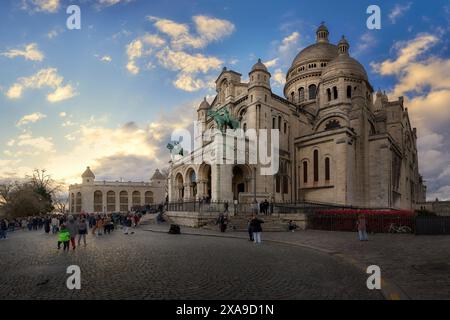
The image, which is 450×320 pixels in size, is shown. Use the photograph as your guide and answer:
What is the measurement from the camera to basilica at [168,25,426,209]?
3572 cm

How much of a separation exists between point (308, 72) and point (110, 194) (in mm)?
57504

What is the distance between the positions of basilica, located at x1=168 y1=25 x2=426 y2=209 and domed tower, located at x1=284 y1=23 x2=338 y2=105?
4.75ft

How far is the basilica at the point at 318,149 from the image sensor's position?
35.7 metres

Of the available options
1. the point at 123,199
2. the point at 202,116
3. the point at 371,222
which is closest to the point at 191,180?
the point at 202,116

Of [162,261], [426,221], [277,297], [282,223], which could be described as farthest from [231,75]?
[277,297]

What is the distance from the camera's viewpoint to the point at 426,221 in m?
18.6

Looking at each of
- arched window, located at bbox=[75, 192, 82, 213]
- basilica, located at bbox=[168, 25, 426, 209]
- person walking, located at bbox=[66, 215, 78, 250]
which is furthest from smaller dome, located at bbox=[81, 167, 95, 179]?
person walking, located at bbox=[66, 215, 78, 250]

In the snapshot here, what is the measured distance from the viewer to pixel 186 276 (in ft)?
27.3

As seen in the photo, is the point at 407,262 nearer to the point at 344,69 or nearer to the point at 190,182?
the point at 190,182

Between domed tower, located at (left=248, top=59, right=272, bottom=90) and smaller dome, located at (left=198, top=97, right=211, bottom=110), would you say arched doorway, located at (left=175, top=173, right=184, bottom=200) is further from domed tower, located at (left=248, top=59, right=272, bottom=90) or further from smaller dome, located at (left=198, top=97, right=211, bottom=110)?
domed tower, located at (left=248, top=59, right=272, bottom=90)

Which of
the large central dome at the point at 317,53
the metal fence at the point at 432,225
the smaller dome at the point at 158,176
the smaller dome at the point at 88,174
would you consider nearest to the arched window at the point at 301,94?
the large central dome at the point at 317,53

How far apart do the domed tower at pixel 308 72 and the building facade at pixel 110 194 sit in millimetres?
43237

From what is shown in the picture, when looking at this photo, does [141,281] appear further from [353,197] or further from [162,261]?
[353,197]
